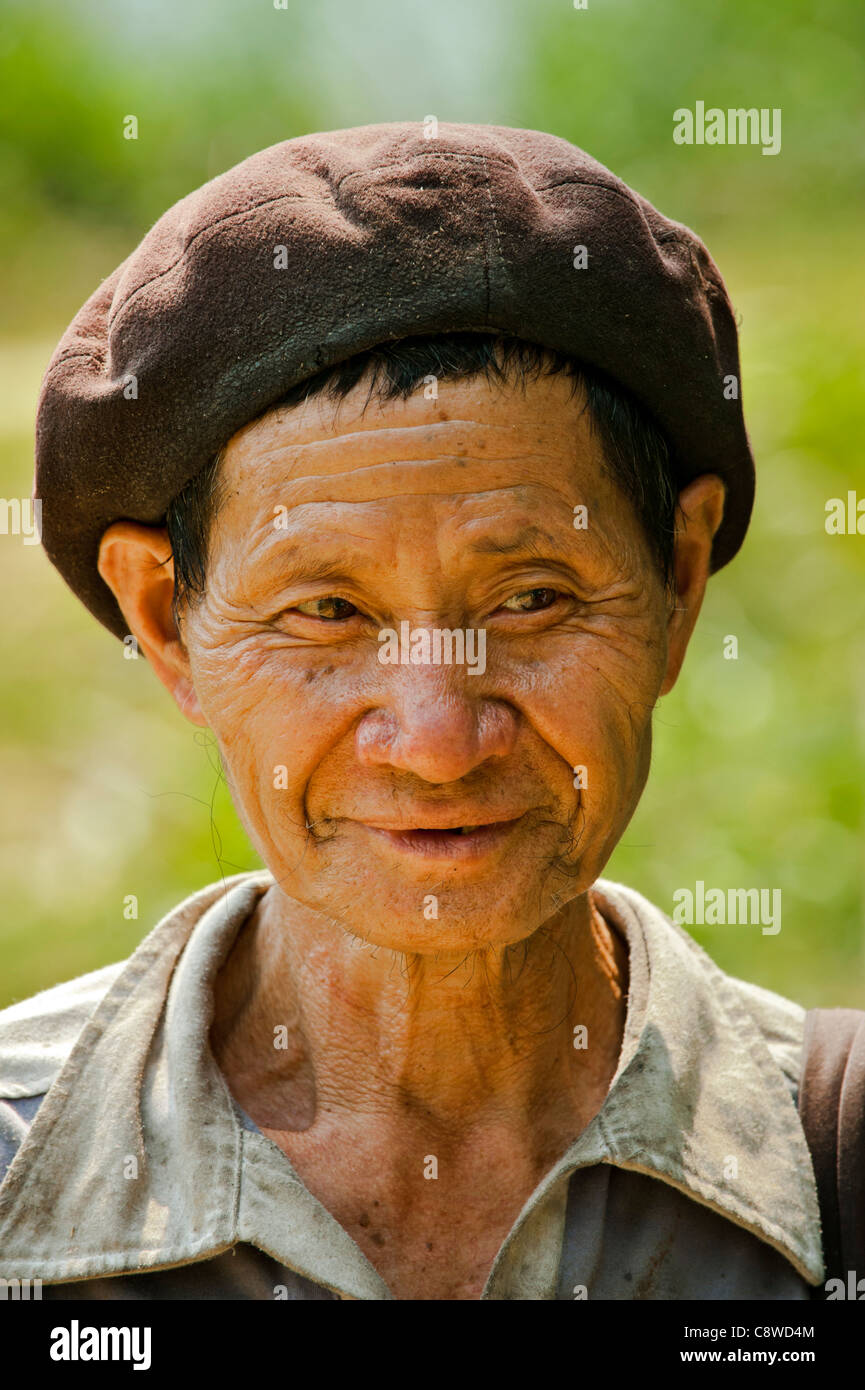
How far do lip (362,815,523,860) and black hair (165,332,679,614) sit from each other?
509 millimetres

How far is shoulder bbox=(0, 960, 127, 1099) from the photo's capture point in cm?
232

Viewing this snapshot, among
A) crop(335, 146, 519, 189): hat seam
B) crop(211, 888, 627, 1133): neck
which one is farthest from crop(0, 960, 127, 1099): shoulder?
crop(335, 146, 519, 189): hat seam

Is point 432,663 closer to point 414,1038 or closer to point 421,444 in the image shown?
point 421,444

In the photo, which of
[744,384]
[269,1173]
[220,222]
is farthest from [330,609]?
[744,384]

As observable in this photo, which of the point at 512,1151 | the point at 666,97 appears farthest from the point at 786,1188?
the point at 666,97

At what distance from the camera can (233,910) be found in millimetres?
2600

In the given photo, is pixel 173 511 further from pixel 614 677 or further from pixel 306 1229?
pixel 306 1229

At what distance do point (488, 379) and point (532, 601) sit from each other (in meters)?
0.34

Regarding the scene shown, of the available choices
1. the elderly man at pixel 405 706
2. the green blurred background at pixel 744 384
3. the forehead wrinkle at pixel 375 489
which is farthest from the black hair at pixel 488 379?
the green blurred background at pixel 744 384

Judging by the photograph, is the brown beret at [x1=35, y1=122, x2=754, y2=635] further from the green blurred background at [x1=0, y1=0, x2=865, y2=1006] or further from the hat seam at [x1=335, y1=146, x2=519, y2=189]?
the green blurred background at [x1=0, y1=0, x2=865, y2=1006]

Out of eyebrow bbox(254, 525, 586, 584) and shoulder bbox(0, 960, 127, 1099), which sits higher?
eyebrow bbox(254, 525, 586, 584)

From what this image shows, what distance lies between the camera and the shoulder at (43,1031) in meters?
2.32

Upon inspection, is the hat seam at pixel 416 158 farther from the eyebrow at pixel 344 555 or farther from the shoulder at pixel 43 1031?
the shoulder at pixel 43 1031

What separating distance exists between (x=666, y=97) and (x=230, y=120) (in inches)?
85.9
